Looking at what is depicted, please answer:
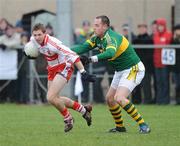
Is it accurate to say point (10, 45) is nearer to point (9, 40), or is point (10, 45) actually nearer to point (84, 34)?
point (9, 40)

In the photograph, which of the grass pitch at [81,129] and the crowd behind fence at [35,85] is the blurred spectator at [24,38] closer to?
the crowd behind fence at [35,85]

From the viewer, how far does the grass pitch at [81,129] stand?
1143 centimetres

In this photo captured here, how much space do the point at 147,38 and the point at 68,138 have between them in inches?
387

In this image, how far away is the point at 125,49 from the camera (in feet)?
42.4

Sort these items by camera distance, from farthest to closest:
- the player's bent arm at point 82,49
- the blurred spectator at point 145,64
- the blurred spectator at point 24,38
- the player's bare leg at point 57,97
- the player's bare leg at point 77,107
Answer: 1. the blurred spectator at point 24,38
2. the blurred spectator at point 145,64
3. the player's bare leg at point 77,107
4. the player's bent arm at point 82,49
5. the player's bare leg at point 57,97

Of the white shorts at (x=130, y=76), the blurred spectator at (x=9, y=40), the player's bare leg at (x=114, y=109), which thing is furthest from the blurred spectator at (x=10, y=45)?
the white shorts at (x=130, y=76)

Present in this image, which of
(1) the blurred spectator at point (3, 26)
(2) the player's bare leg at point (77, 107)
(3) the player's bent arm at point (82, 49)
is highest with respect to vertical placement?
(3) the player's bent arm at point (82, 49)

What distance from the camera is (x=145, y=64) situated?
21.1 meters

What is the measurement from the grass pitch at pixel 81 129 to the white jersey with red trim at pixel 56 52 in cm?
118

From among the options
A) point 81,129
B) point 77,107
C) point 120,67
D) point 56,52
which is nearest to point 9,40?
point 81,129

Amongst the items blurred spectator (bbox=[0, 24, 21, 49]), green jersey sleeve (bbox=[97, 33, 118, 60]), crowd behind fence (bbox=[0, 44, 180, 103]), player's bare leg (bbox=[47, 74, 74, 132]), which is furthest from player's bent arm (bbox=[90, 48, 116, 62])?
blurred spectator (bbox=[0, 24, 21, 49])

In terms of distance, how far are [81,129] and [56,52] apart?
5.04ft

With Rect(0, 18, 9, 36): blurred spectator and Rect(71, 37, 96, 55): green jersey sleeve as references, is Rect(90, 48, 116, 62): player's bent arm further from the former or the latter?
Rect(0, 18, 9, 36): blurred spectator

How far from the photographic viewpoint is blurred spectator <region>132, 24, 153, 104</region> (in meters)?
20.8
